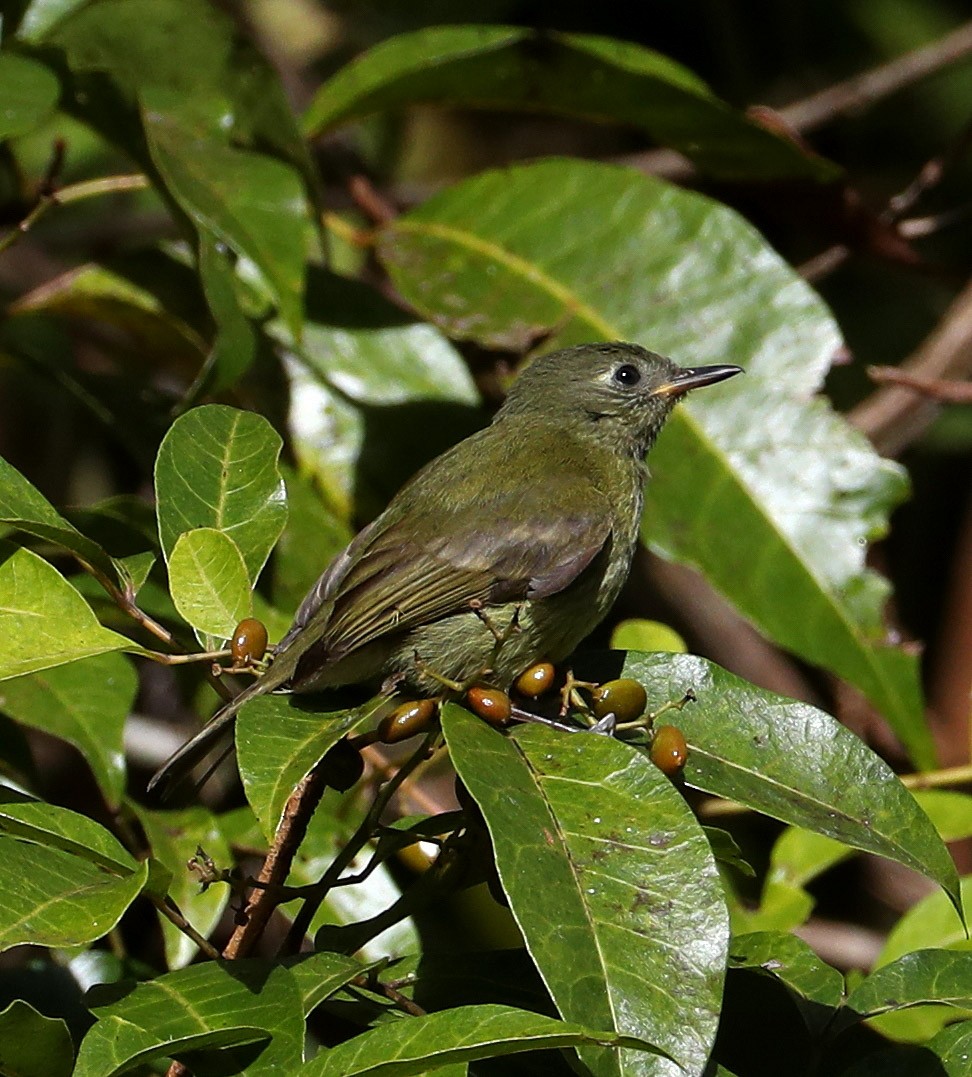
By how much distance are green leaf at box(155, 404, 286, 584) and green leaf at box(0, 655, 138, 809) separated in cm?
52

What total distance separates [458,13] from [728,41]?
1.01 m

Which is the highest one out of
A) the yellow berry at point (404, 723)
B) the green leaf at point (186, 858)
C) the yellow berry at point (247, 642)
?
the yellow berry at point (247, 642)

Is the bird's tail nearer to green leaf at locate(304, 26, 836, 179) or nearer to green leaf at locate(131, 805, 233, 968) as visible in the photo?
green leaf at locate(131, 805, 233, 968)

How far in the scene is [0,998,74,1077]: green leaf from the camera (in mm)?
1727

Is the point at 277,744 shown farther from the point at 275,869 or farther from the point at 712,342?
the point at 712,342

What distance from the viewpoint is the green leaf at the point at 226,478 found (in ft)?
7.28

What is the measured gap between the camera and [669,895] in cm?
180

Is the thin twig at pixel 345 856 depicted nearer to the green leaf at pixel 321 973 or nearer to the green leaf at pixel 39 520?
→ the green leaf at pixel 321 973

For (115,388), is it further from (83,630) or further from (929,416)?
(929,416)

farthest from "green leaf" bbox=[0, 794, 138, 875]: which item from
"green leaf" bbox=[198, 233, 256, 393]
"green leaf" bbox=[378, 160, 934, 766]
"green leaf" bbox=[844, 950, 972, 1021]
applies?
Result: "green leaf" bbox=[378, 160, 934, 766]

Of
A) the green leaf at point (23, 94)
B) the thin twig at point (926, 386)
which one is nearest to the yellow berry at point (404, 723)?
the green leaf at point (23, 94)

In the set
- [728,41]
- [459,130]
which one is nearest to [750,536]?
[728,41]

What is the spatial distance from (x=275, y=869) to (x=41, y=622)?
17.5 inches

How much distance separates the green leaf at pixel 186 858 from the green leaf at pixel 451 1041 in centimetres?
95
